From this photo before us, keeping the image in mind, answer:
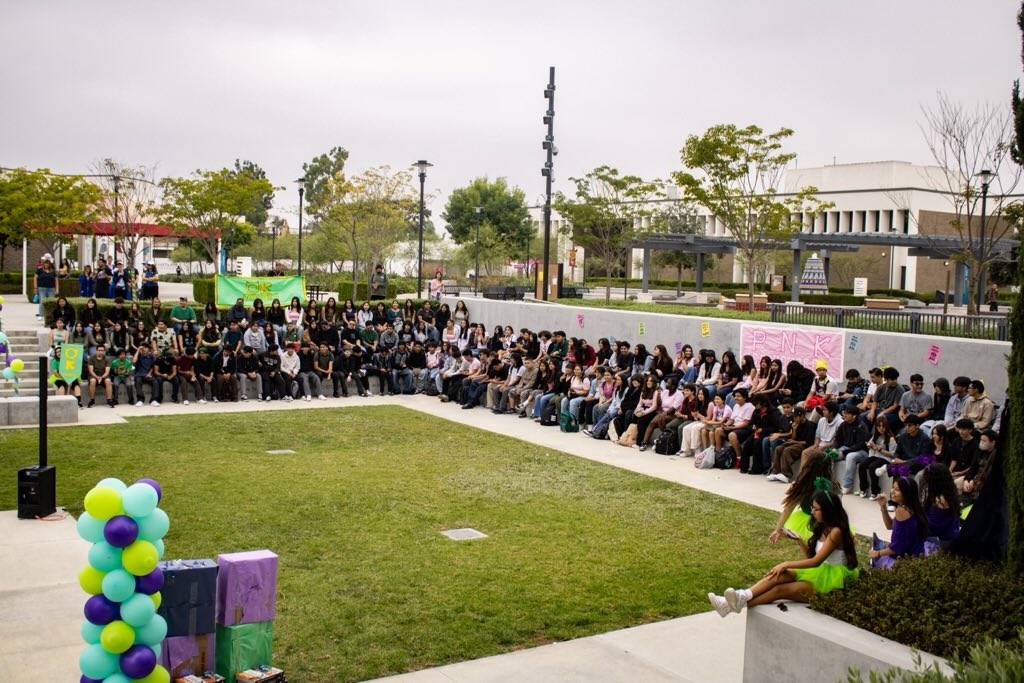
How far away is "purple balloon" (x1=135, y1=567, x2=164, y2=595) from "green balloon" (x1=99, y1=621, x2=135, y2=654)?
234 mm

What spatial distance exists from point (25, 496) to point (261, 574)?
5735 mm

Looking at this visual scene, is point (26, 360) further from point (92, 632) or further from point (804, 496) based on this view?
point (804, 496)

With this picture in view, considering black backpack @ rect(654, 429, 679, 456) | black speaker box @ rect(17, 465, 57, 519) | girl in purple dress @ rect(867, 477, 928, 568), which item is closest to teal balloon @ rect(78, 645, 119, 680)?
black speaker box @ rect(17, 465, 57, 519)

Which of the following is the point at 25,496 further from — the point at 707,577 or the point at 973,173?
the point at 973,173

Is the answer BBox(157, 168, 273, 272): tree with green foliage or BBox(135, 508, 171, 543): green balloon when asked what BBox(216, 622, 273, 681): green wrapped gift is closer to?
BBox(135, 508, 171, 543): green balloon

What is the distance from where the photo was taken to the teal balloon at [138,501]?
19.7 feet

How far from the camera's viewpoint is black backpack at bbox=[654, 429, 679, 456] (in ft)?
52.8

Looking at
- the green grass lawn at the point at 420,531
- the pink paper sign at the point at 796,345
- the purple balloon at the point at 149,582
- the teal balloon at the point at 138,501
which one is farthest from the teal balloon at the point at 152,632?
the pink paper sign at the point at 796,345

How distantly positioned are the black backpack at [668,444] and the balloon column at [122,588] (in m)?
11.0

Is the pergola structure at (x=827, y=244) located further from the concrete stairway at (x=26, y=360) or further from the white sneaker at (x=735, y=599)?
the white sneaker at (x=735, y=599)

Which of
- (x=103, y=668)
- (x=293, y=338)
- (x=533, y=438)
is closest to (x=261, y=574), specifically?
(x=103, y=668)

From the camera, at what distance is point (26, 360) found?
2205 centimetres

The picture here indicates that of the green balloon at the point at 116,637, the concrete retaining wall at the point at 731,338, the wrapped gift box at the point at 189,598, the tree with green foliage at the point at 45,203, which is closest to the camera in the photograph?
the green balloon at the point at 116,637

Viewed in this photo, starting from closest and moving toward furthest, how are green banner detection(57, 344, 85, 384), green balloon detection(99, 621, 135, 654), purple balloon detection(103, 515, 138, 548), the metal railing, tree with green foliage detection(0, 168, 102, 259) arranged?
green balloon detection(99, 621, 135, 654)
purple balloon detection(103, 515, 138, 548)
the metal railing
green banner detection(57, 344, 85, 384)
tree with green foliage detection(0, 168, 102, 259)
